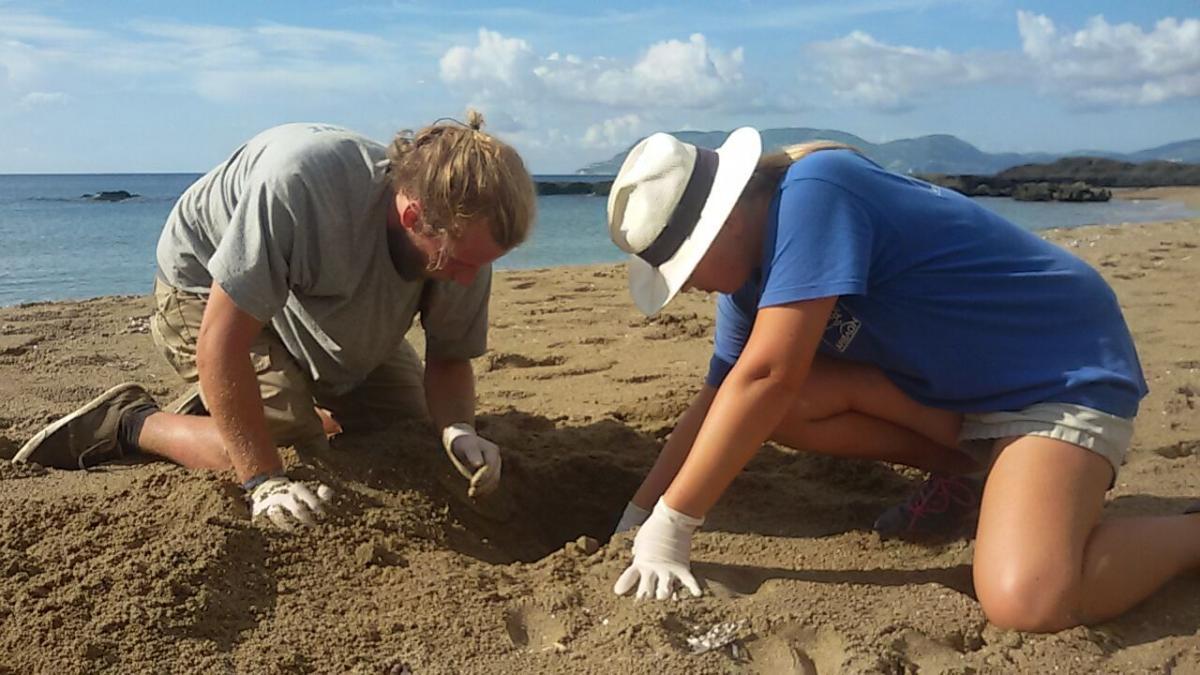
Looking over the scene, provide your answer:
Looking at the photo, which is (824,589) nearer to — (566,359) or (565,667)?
(565,667)

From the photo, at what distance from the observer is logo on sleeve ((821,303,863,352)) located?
2.20m

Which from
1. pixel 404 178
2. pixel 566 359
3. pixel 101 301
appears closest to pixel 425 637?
pixel 404 178

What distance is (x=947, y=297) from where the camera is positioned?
7.03 ft

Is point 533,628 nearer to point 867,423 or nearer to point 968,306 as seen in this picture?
point 867,423

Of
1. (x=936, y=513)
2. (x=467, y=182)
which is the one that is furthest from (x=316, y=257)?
(x=936, y=513)

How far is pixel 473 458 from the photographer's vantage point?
2609 mm

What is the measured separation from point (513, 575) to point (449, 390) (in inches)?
32.8

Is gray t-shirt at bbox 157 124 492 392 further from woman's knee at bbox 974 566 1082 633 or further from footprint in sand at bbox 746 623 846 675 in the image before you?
woman's knee at bbox 974 566 1082 633

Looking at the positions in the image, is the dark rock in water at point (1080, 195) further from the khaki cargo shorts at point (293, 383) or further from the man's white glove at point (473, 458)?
the man's white glove at point (473, 458)

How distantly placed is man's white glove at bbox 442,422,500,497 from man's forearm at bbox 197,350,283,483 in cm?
47

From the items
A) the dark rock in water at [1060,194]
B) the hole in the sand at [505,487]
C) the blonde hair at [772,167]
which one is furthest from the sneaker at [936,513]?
the dark rock in water at [1060,194]

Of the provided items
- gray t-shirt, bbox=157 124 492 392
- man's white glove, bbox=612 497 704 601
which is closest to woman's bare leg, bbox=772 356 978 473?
man's white glove, bbox=612 497 704 601

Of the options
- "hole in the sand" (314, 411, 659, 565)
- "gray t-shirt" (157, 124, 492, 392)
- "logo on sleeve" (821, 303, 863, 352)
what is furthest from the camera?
"hole in the sand" (314, 411, 659, 565)

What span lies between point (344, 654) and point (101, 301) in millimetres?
5253
